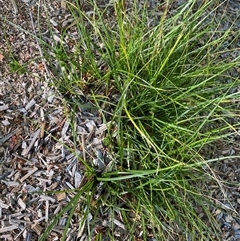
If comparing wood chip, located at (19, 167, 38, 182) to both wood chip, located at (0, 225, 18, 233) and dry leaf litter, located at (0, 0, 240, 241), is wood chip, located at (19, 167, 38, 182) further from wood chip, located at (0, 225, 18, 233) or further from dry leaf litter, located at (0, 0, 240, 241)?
wood chip, located at (0, 225, 18, 233)

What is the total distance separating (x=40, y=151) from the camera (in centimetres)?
224

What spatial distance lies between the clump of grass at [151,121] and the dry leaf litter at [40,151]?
66 millimetres

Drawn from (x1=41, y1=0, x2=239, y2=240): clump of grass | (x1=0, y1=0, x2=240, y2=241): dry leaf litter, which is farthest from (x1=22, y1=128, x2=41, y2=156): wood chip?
(x1=41, y1=0, x2=239, y2=240): clump of grass

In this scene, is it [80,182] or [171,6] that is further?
[171,6]

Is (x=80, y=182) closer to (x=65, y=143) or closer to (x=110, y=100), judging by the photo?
(x=65, y=143)

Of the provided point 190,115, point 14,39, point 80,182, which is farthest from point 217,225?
point 14,39

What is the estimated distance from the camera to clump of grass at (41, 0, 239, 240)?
7.11 feet

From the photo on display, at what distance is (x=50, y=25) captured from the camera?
8.30ft

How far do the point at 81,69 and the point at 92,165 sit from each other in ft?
1.46

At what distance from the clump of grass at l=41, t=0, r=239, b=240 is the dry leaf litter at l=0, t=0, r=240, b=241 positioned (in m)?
0.07

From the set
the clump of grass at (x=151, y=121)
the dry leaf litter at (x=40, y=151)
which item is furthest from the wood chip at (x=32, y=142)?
the clump of grass at (x=151, y=121)

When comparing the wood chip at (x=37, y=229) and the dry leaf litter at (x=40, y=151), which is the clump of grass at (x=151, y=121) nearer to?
the dry leaf litter at (x=40, y=151)

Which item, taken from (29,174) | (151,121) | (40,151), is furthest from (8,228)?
(151,121)

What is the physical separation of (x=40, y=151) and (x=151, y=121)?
0.51 metres
